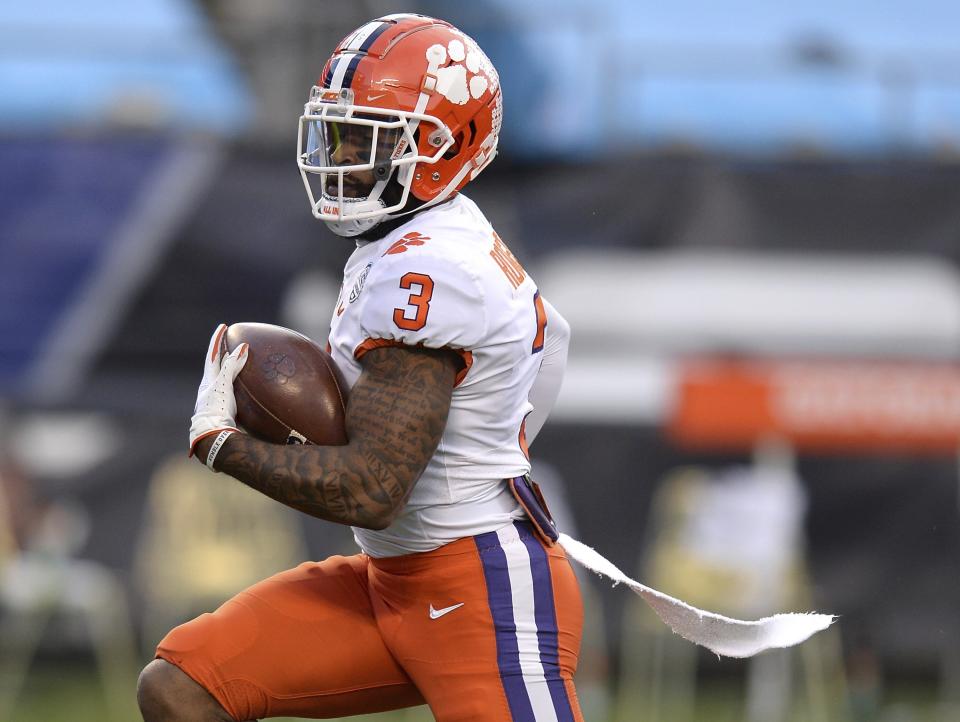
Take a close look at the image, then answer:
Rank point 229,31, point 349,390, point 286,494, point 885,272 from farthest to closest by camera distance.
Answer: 1. point 229,31
2. point 885,272
3. point 349,390
4. point 286,494

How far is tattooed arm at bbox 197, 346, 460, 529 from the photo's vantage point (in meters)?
2.96

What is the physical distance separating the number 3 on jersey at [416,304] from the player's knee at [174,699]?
2.83 feet

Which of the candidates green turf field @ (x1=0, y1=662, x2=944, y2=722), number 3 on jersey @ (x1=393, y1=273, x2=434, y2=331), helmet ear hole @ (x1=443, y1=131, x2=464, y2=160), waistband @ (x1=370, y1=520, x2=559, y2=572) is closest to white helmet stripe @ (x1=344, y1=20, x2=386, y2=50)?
helmet ear hole @ (x1=443, y1=131, x2=464, y2=160)

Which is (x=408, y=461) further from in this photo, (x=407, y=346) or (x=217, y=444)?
(x=217, y=444)

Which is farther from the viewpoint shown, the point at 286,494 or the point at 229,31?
the point at 229,31

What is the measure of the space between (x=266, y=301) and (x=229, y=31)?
84.4 inches

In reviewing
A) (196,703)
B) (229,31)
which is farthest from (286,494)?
(229,31)

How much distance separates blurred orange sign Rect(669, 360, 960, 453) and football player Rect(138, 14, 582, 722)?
3976mm

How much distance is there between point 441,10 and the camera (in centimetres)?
941

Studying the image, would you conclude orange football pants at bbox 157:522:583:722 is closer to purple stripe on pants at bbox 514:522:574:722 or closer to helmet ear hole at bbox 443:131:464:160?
purple stripe on pants at bbox 514:522:574:722

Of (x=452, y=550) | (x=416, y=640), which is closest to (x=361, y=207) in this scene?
(x=452, y=550)

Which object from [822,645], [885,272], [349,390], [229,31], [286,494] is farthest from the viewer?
[229,31]

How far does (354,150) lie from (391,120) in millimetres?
102

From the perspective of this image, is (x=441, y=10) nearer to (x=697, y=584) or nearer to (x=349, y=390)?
(x=697, y=584)
